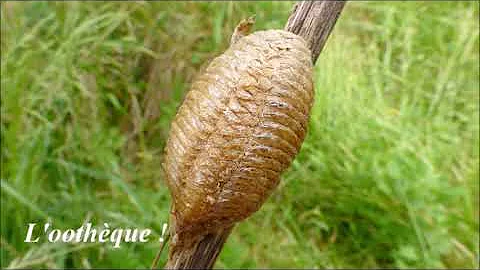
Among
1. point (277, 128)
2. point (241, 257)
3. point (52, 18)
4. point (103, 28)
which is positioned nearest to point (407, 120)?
point (241, 257)

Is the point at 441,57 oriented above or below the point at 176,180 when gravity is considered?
below

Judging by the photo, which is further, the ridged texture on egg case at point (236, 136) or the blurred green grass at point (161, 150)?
the blurred green grass at point (161, 150)

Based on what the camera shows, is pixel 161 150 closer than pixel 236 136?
No

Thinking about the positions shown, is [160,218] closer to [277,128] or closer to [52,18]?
[52,18]

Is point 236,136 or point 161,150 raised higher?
point 236,136

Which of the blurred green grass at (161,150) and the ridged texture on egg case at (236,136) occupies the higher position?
the ridged texture on egg case at (236,136)
